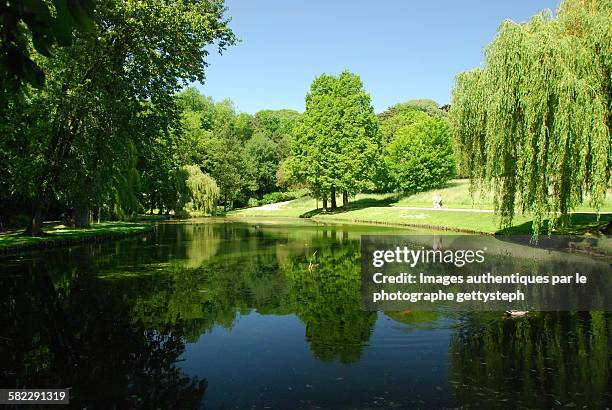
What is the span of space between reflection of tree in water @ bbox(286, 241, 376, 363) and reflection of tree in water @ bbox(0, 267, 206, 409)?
8.17 feet

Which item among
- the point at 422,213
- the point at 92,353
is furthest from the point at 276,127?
the point at 92,353

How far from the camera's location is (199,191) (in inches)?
2186

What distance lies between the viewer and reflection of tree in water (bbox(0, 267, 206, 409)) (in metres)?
6.53

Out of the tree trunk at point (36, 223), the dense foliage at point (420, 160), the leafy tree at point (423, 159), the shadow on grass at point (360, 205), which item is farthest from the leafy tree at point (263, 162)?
the tree trunk at point (36, 223)

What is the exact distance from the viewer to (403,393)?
255 inches

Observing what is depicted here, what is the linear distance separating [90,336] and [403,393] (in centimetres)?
583

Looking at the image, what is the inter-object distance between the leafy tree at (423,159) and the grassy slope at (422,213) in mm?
1940

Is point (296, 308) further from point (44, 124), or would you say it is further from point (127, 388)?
point (44, 124)

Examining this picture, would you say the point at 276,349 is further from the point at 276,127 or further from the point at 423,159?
the point at 276,127

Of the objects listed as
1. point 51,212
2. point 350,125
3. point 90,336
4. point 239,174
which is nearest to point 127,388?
point 90,336

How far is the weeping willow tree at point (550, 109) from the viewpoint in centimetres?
1675

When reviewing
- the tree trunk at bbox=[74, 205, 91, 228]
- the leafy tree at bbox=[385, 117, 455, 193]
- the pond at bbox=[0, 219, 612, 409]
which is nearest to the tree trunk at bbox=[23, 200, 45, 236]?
the tree trunk at bbox=[74, 205, 91, 228]

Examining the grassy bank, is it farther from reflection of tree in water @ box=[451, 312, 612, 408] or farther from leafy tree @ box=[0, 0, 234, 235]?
reflection of tree in water @ box=[451, 312, 612, 408]

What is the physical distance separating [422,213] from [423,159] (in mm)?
18486
